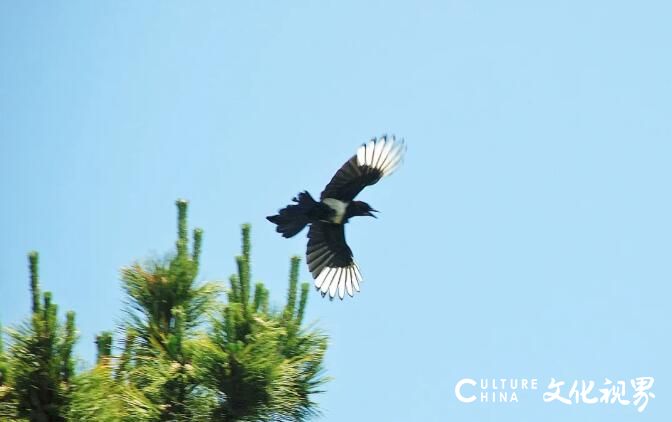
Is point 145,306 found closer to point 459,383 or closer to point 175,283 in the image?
point 175,283

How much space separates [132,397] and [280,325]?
73cm

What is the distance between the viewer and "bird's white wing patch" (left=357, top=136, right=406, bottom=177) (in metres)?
7.74

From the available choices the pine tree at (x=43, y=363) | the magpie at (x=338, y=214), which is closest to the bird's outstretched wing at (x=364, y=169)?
the magpie at (x=338, y=214)

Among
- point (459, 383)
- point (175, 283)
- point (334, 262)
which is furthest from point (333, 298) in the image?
point (175, 283)

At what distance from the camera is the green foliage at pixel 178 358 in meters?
4.98

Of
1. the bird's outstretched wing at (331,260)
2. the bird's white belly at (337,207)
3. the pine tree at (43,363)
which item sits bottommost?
the pine tree at (43,363)

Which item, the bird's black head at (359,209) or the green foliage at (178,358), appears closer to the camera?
the green foliage at (178,358)

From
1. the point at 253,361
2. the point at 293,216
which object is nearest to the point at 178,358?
the point at 253,361

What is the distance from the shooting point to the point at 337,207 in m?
7.86

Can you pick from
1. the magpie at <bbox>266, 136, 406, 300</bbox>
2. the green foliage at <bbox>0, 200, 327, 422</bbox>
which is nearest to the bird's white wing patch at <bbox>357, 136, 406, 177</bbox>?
the magpie at <bbox>266, 136, 406, 300</bbox>

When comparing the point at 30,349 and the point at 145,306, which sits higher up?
the point at 145,306

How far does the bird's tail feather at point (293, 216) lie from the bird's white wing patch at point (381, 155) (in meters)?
0.39

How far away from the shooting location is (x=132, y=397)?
16.7ft

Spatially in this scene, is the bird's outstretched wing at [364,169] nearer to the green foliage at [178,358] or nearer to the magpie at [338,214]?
the magpie at [338,214]
